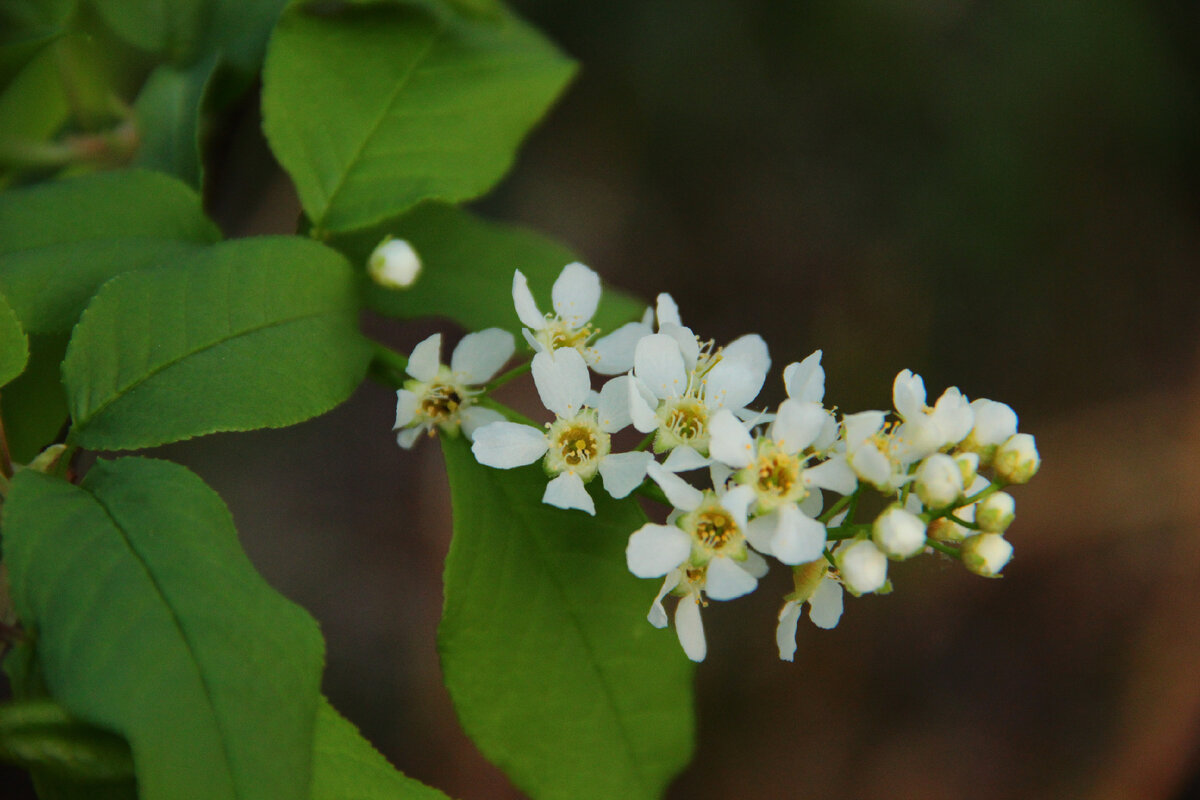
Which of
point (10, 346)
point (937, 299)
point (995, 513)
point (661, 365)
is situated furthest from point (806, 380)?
point (937, 299)

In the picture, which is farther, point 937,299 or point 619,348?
point 937,299

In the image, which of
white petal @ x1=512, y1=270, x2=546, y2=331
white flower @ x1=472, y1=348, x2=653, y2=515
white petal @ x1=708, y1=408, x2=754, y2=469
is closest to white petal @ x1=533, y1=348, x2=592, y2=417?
white flower @ x1=472, y1=348, x2=653, y2=515

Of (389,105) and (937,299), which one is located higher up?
(389,105)

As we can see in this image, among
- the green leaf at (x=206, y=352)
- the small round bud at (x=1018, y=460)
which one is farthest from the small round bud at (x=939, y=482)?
the green leaf at (x=206, y=352)

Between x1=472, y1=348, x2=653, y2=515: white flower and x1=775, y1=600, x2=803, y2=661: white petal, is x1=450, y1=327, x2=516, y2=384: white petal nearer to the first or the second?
x1=472, y1=348, x2=653, y2=515: white flower

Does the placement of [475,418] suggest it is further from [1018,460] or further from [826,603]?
[1018,460]

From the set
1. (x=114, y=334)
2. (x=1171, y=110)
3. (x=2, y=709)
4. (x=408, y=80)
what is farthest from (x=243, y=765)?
(x=1171, y=110)

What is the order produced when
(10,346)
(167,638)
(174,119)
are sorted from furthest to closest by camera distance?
(174,119) → (10,346) → (167,638)

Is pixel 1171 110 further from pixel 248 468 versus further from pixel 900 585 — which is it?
pixel 248 468
